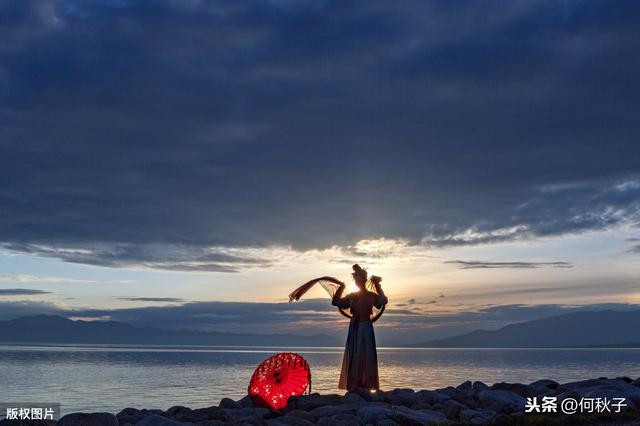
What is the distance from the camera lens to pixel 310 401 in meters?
15.1

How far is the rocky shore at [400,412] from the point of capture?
12500mm

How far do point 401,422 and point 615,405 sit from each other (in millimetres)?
4770

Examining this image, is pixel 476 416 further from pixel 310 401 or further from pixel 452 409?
pixel 310 401

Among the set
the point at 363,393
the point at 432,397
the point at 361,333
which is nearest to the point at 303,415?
the point at 363,393

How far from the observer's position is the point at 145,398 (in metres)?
36.5

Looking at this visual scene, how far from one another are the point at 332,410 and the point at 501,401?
4.14m

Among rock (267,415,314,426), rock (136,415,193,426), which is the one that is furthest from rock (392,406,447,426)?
rock (136,415,193,426)

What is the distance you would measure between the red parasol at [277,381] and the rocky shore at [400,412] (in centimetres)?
26

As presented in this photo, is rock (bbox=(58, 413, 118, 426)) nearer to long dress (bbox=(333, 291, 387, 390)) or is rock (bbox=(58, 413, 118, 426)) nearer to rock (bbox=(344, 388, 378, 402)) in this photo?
rock (bbox=(344, 388, 378, 402))

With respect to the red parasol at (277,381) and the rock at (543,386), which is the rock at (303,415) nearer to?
the red parasol at (277,381)

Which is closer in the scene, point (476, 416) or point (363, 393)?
point (476, 416)

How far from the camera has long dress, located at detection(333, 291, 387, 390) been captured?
1708cm

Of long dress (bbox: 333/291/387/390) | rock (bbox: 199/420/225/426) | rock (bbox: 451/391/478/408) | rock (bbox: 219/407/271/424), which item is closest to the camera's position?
rock (bbox: 199/420/225/426)

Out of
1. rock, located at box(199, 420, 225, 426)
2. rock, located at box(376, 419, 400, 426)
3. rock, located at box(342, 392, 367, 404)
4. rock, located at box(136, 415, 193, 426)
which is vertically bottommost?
rock, located at box(199, 420, 225, 426)
